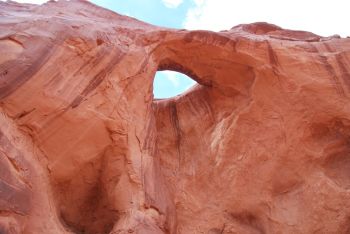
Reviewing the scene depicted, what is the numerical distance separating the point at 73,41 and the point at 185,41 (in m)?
2.49

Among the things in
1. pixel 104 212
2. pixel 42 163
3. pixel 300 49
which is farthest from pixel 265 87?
pixel 42 163

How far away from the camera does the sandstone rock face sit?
605 cm

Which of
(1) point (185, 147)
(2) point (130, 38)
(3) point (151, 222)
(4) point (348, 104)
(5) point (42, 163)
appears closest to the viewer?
(5) point (42, 163)

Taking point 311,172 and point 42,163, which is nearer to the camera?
point 42,163

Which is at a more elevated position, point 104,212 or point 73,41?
point 73,41

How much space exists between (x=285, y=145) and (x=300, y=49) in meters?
1.98

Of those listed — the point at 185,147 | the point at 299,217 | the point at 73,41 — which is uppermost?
the point at 73,41

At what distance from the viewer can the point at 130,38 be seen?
7.69 m

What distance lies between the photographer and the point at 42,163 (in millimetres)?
6055

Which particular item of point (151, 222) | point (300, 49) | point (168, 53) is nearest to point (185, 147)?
point (168, 53)

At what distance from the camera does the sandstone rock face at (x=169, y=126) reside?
238 inches

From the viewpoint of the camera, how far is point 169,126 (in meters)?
9.00

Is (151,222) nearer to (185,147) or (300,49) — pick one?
(185,147)

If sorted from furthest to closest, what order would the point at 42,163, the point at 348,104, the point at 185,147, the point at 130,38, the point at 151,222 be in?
the point at 185,147
the point at 348,104
the point at 130,38
the point at 151,222
the point at 42,163
